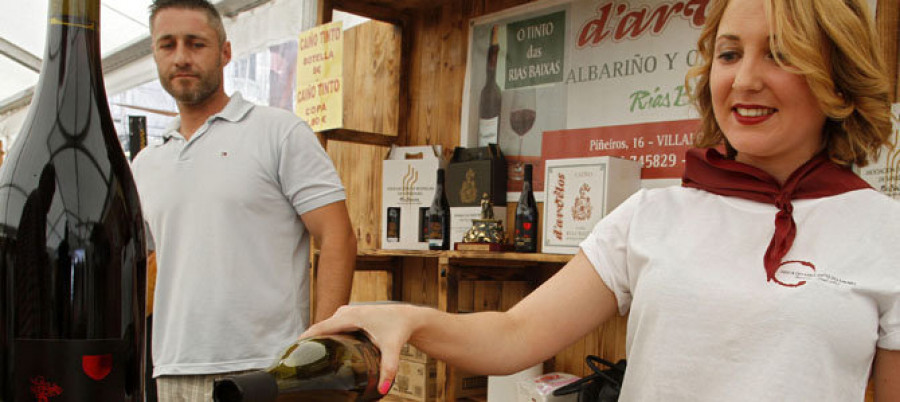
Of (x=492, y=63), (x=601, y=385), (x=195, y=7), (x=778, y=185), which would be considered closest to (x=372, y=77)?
(x=492, y=63)

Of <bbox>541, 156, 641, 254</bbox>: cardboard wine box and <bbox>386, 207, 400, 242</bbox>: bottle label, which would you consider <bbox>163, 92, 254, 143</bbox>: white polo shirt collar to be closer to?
<bbox>541, 156, 641, 254</bbox>: cardboard wine box

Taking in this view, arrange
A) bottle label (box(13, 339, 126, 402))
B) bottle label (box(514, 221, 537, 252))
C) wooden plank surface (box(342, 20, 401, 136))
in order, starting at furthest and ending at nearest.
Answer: wooden plank surface (box(342, 20, 401, 136))
bottle label (box(514, 221, 537, 252))
bottle label (box(13, 339, 126, 402))

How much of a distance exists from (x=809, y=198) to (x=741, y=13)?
0.30 meters

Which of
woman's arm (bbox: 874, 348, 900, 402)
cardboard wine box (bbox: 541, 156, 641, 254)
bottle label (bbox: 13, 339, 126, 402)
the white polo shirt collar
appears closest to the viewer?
bottle label (bbox: 13, 339, 126, 402)

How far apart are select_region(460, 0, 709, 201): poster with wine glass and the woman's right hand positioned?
5.73 feet

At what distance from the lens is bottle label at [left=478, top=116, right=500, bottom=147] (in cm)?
286

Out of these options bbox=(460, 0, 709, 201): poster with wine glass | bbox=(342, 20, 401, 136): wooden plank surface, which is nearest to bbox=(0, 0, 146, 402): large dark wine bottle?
bbox=(460, 0, 709, 201): poster with wine glass

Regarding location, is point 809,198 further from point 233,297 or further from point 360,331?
point 233,297

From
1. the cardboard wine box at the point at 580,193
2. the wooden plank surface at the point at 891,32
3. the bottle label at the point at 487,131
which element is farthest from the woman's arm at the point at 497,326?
the bottle label at the point at 487,131

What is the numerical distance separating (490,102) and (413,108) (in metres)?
0.50

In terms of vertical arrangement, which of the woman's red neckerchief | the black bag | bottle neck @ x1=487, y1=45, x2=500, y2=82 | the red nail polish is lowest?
the black bag

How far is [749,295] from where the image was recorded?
0.98m

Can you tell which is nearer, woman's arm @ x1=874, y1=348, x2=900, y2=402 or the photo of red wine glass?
woman's arm @ x1=874, y1=348, x2=900, y2=402

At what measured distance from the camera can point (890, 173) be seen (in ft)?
5.94
